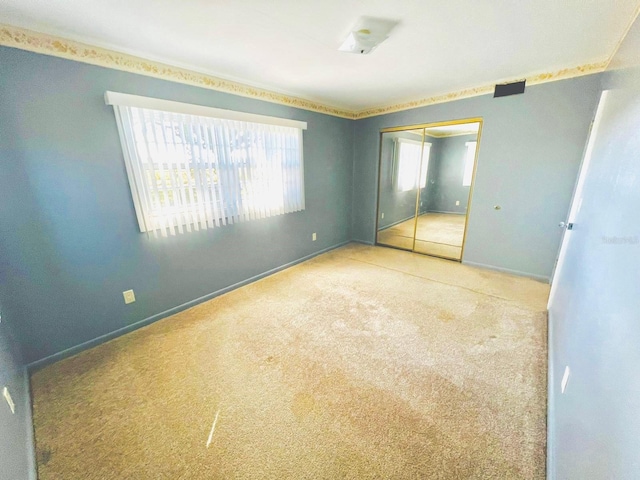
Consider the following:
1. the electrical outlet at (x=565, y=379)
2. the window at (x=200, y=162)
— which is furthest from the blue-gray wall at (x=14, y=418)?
the electrical outlet at (x=565, y=379)

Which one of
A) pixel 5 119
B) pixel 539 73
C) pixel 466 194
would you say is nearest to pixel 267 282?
pixel 5 119

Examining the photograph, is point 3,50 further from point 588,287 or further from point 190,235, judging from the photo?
point 588,287

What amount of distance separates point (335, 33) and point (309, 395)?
2.48 metres

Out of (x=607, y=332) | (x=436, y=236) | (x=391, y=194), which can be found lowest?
(x=436, y=236)

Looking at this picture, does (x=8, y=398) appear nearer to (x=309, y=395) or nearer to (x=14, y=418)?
(x=14, y=418)

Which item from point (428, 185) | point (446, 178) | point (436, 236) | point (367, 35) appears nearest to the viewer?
point (367, 35)

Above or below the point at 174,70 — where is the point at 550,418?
below

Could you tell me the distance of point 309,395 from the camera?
4.98 ft

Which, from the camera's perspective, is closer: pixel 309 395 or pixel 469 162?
pixel 309 395

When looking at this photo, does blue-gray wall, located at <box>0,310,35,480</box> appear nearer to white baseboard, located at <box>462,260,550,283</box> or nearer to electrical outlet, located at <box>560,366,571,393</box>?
electrical outlet, located at <box>560,366,571,393</box>

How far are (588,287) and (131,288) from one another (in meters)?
3.20

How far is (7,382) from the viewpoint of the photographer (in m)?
1.24

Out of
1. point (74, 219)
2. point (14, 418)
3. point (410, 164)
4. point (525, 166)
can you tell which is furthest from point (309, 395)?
point (410, 164)

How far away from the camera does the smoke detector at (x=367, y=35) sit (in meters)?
1.59
